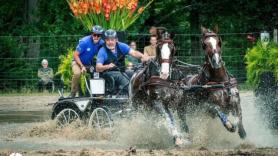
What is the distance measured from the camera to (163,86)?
12758mm

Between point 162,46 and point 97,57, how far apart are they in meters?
2.50

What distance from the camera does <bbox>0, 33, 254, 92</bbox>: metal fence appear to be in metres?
24.1

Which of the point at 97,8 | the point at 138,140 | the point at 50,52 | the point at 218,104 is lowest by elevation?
the point at 138,140

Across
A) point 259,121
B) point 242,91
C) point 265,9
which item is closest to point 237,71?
point 242,91

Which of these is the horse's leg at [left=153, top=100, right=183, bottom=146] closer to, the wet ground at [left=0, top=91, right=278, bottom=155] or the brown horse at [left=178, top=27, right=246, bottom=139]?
the wet ground at [left=0, top=91, right=278, bottom=155]

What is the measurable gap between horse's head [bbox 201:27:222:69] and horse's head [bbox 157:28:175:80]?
1.72 feet

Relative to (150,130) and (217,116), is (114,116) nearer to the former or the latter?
(150,130)

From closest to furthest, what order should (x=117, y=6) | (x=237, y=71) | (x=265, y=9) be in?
(x=117, y=6)
(x=237, y=71)
(x=265, y=9)

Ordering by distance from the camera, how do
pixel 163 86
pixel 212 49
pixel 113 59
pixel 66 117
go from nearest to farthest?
1. pixel 212 49
2. pixel 163 86
3. pixel 113 59
4. pixel 66 117

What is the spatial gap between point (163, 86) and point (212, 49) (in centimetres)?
95

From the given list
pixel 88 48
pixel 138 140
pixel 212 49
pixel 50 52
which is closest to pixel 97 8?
pixel 88 48

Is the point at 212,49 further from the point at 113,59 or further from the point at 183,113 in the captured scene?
the point at 113,59

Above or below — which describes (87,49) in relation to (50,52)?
→ below

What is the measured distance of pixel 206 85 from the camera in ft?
41.4
